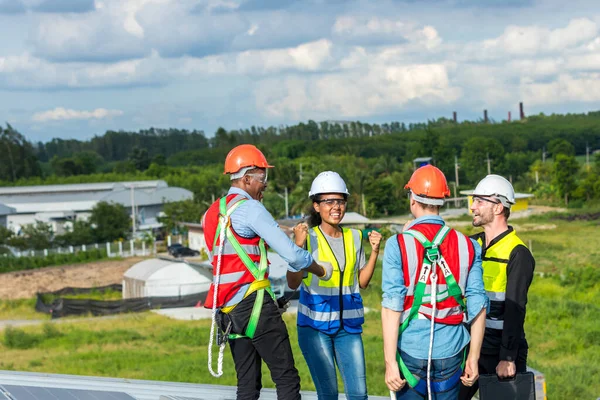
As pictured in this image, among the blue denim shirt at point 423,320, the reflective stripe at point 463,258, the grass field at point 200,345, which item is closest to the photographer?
the blue denim shirt at point 423,320

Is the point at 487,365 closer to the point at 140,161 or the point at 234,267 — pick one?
the point at 234,267

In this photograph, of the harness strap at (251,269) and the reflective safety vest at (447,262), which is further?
the harness strap at (251,269)

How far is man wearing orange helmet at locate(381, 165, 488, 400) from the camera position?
4113 millimetres

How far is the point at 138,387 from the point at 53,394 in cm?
73

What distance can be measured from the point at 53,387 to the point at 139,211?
74.0 meters

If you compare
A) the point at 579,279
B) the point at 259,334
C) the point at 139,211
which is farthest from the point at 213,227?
the point at 139,211

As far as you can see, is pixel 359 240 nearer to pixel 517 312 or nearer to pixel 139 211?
pixel 517 312

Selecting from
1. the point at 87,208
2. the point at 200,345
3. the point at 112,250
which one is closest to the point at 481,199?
the point at 200,345

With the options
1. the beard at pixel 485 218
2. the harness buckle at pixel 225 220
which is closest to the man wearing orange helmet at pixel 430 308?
the beard at pixel 485 218

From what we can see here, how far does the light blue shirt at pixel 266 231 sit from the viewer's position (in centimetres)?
450

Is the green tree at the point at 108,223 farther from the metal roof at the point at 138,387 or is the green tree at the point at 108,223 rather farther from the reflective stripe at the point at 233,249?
the reflective stripe at the point at 233,249

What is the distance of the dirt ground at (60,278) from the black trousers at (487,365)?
4242cm

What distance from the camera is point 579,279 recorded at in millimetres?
31531

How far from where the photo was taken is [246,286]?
4.73m
